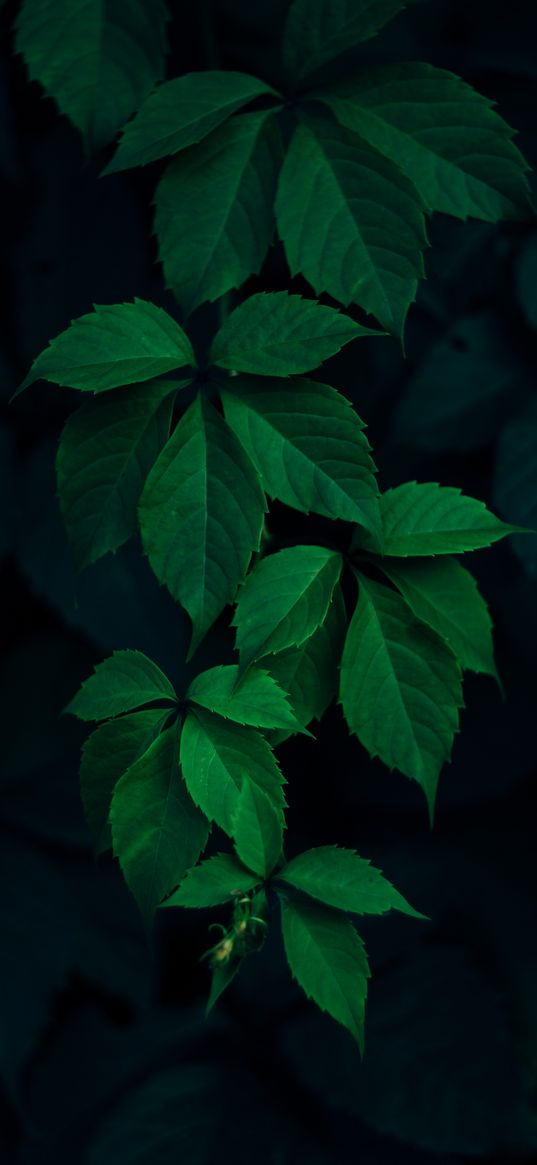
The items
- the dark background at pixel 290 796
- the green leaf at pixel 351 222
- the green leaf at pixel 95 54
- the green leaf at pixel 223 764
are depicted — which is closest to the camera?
the green leaf at pixel 223 764

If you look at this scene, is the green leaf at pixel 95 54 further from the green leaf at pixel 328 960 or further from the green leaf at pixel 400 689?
the green leaf at pixel 328 960

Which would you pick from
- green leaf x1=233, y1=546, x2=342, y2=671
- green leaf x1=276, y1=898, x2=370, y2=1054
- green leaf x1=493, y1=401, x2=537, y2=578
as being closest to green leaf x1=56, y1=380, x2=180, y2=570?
green leaf x1=233, y1=546, x2=342, y2=671

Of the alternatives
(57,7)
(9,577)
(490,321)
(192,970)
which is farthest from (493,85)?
(192,970)

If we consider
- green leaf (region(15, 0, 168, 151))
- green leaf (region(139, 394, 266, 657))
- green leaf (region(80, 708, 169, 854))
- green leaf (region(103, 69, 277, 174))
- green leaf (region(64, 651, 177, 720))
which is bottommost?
green leaf (region(80, 708, 169, 854))

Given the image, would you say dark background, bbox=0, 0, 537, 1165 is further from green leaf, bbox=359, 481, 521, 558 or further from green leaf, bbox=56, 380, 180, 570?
green leaf, bbox=56, 380, 180, 570

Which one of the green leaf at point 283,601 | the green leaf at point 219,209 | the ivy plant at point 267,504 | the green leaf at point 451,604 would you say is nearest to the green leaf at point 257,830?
the ivy plant at point 267,504

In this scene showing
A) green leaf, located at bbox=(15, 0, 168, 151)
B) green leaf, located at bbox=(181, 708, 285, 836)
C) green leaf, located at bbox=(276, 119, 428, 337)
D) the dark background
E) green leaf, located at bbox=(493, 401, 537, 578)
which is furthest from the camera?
the dark background
